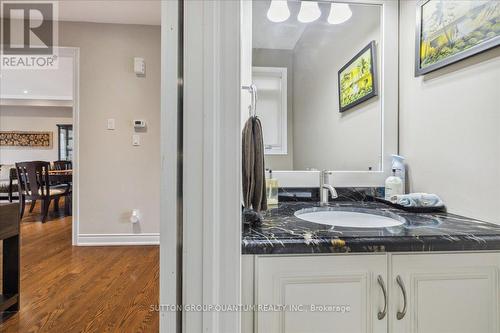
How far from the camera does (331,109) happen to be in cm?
156

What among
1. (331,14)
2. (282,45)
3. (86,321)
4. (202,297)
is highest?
(331,14)

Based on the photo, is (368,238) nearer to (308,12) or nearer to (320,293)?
(320,293)

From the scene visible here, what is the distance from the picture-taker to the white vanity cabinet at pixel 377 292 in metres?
0.77

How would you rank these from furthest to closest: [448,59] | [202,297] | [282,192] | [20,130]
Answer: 1. [20,130]
2. [282,192]
3. [448,59]
4. [202,297]

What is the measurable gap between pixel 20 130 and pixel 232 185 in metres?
8.80

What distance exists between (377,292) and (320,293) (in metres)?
0.18

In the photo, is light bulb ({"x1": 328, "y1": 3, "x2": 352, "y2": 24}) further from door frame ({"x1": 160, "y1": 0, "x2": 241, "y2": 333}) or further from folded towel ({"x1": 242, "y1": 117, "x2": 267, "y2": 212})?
door frame ({"x1": 160, "y1": 0, "x2": 241, "y2": 333})

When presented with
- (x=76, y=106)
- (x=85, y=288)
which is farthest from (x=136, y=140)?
(x=85, y=288)

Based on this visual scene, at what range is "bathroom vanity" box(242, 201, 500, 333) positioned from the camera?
2.53 ft

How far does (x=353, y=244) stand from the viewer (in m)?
0.78

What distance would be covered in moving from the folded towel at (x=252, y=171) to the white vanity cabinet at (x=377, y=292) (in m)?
0.20

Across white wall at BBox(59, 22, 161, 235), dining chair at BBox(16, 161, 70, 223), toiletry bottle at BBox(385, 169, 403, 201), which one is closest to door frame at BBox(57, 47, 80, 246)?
white wall at BBox(59, 22, 161, 235)

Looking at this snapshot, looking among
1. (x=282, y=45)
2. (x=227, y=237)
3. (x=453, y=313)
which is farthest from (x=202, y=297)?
(x=282, y=45)

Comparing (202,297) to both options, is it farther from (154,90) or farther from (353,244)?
(154,90)
